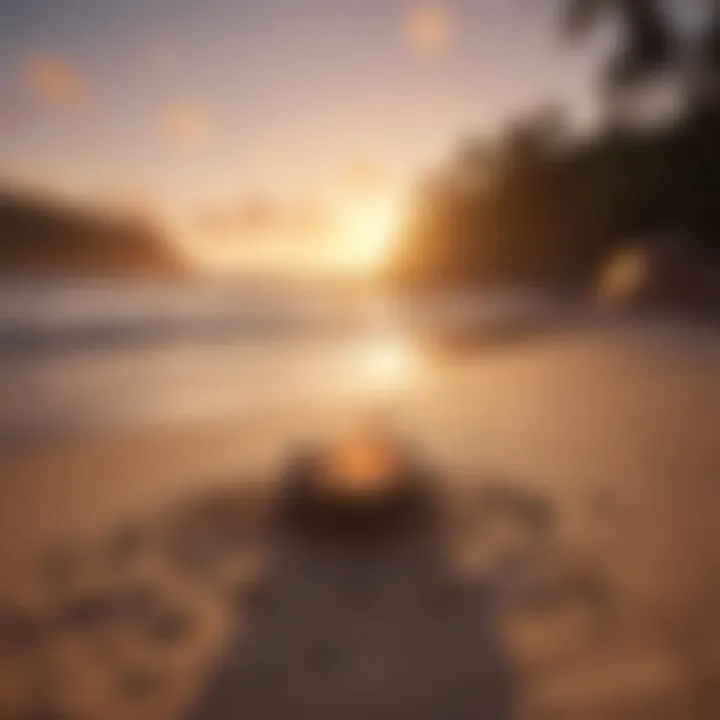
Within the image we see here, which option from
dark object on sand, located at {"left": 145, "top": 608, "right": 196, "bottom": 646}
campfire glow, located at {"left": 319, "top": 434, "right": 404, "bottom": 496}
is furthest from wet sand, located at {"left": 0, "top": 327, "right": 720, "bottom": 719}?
campfire glow, located at {"left": 319, "top": 434, "right": 404, "bottom": 496}

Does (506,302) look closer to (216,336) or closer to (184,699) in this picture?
(216,336)

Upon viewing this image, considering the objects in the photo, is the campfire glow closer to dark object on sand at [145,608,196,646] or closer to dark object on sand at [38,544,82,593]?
dark object on sand at [145,608,196,646]

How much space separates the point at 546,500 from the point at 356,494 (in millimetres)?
1038

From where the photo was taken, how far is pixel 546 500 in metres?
3.42

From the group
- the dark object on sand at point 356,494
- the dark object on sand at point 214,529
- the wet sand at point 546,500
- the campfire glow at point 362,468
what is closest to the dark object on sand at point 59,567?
the wet sand at point 546,500

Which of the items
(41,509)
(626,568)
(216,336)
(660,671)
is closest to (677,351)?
(626,568)

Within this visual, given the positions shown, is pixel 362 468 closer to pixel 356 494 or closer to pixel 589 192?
pixel 356 494

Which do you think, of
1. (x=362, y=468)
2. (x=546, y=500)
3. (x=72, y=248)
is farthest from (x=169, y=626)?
(x=72, y=248)

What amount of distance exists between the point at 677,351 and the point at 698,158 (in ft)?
43.2

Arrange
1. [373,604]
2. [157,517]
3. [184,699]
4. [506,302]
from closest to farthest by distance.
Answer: [184,699]
[373,604]
[157,517]
[506,302]

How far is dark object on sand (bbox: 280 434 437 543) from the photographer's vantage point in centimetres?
314

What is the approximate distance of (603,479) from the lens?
3590 millimetres

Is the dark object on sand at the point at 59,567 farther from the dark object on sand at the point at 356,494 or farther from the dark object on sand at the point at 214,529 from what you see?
the dark object on sand at the point at 356,494

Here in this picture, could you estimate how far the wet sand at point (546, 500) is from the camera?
2066mm
